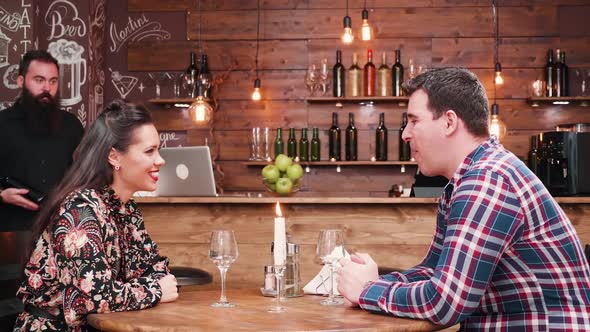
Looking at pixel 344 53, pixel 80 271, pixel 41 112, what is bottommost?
pixel 80 271

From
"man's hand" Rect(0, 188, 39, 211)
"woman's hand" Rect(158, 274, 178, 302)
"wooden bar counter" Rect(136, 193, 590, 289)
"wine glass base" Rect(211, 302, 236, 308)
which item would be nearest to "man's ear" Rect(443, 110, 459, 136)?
"wine glass base" Rect(211, 302, 236, 308)

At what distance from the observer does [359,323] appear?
178 cm

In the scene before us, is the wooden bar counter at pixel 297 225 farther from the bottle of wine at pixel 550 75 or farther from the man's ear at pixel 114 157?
the bottle of wine at pixel 550 75

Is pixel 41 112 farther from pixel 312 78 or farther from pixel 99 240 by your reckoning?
pixel 99 240

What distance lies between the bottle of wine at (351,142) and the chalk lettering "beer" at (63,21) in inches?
83.5

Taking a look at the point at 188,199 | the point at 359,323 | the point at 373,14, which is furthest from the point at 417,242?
the point at 373,14

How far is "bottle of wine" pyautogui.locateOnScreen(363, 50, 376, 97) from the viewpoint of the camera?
612 cm

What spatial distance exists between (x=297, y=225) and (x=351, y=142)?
221cm

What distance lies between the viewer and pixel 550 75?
609cm

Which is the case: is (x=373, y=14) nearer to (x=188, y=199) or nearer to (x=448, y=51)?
(x=448, y=51)

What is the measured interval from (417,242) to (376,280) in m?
2.11

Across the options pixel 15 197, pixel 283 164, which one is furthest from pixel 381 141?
pixel 15 197

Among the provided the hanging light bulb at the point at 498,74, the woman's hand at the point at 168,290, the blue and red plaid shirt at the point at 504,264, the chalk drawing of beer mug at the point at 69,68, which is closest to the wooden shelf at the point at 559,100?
the hanging light bulb at the point at 498,74

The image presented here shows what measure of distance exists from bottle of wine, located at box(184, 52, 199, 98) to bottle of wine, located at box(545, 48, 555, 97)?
271cm
